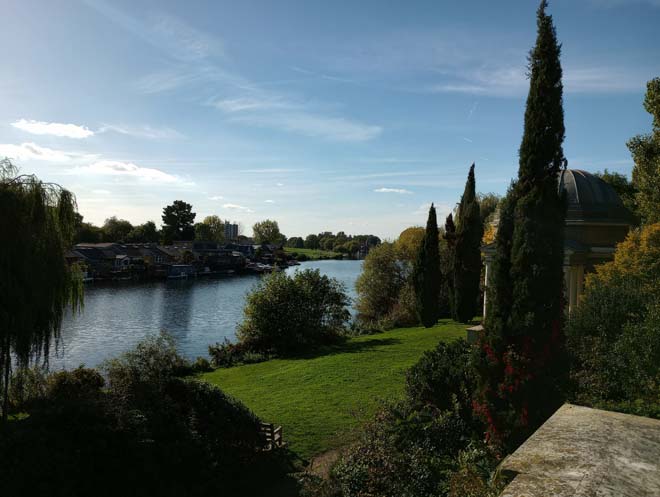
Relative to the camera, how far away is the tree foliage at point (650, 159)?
73.0ft

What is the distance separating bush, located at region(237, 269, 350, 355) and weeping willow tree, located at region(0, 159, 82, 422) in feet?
54.7


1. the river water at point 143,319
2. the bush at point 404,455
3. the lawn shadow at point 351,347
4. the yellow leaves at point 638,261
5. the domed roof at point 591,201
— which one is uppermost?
the domed roof at point 591,201

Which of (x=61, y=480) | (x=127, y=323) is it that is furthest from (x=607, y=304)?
(x=127, y=323)

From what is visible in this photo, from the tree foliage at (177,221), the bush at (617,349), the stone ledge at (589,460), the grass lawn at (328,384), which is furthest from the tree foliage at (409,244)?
the tree foliage at (177,221)

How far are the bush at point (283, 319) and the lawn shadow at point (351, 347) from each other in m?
1.33

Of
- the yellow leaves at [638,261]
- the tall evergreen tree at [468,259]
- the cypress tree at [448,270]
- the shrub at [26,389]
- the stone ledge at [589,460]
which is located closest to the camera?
the stone ledge at [589,460]

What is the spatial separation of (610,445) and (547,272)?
6.11 metres

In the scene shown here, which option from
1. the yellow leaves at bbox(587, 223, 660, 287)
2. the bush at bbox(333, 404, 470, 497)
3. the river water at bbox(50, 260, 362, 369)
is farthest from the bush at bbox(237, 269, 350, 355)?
the bush at bbox(333, 404, 470, 497)

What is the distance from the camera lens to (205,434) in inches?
426

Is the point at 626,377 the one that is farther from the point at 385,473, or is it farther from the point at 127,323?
the point at 127,323

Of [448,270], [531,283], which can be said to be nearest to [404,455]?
[531,283]

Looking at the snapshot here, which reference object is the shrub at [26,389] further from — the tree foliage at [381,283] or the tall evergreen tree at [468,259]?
the tree foliage at [381,283]

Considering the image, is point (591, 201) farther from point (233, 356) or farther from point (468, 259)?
point (233, 356)

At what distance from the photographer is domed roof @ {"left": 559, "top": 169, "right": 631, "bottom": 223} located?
22.4 m
